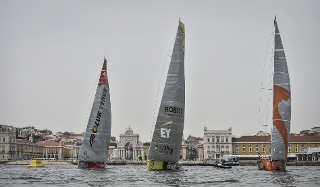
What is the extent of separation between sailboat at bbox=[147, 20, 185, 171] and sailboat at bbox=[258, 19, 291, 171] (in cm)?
781

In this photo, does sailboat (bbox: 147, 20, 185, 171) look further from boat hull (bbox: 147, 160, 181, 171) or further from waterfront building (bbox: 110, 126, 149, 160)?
waterfront building (bbox: 110, 126, 149, 160)

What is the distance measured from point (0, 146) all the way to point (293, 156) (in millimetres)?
67085

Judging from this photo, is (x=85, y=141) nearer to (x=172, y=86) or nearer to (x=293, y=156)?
(x=172, y=86)

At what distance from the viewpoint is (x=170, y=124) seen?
27.2m

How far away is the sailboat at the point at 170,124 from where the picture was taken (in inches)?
1067

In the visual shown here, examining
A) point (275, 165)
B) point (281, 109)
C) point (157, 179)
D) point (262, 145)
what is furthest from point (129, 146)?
point (157, 179)

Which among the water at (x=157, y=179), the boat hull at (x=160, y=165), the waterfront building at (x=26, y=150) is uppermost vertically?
the boat hull at (x=160, y=165)

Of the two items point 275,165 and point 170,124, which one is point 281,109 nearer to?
point 275,165

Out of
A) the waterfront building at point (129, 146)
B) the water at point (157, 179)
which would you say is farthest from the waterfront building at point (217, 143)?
the water at point (157, 179)

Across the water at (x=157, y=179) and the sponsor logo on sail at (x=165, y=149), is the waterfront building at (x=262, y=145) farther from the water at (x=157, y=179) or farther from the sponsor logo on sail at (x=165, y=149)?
the sponsor logo on sail at (x=165, y=149)

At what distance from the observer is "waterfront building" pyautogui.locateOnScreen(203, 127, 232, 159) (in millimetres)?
101000

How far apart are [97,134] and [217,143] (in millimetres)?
71758

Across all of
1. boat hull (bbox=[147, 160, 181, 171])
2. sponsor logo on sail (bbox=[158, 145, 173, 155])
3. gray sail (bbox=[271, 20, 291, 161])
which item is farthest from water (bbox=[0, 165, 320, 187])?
gray sail (bbox=[271, 20, 291, 161])

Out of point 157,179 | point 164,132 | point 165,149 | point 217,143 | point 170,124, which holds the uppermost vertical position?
point 170,124
